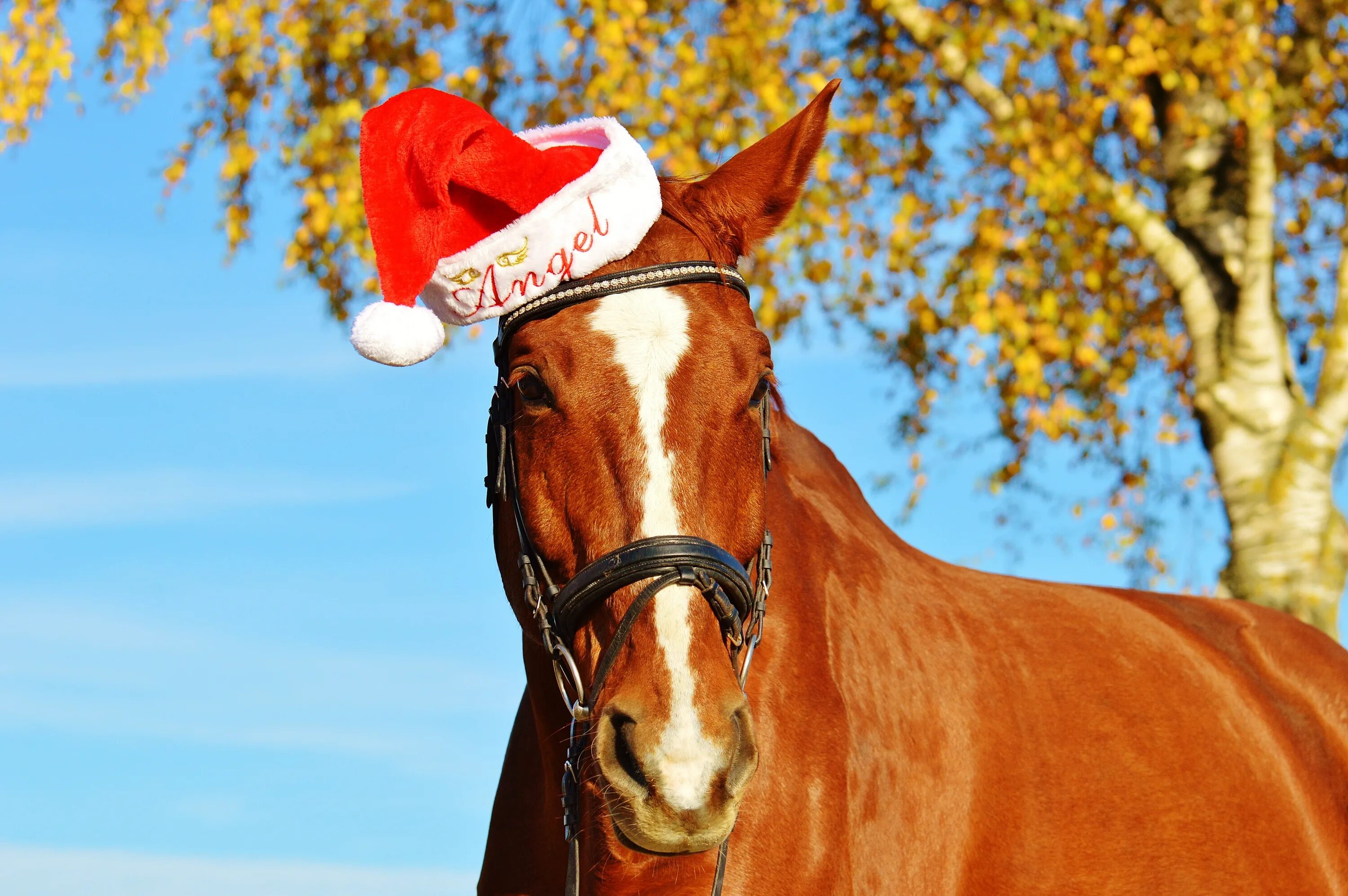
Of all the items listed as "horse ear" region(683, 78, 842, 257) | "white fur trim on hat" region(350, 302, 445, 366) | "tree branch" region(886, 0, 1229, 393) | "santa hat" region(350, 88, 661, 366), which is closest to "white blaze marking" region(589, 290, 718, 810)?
"santa hat" region(350, 88, 661, 366)

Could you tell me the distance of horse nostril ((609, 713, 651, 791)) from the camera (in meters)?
2.24

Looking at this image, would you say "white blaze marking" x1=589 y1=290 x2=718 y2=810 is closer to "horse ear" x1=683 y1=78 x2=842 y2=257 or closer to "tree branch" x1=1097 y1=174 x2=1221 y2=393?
"horse ear" x1=683 y1=78 x2=842 y2=257

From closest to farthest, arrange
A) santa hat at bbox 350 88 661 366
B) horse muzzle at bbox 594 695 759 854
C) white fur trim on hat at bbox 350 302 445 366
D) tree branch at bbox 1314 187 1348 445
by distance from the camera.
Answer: horse muzzle at bbox 594 695 759 854 < santa hat at bbox 350 88 661 366 < white fur trim on hat at bbox 350 302 445 366 < tree branch at bbox 1314 187 1348 445

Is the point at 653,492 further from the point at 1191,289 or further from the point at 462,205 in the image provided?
the point at 1191,289

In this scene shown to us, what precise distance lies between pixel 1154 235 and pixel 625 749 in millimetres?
7785

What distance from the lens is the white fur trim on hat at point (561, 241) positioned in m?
2.79

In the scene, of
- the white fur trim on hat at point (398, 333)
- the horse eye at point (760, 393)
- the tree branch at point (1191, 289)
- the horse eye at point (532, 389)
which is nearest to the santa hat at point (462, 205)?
the white fur trim on hat at point (398, 333)

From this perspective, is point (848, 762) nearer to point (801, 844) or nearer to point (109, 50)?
point (801, 844)

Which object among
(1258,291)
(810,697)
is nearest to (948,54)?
(1258,291)

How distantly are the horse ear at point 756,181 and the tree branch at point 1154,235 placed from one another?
20.5ft

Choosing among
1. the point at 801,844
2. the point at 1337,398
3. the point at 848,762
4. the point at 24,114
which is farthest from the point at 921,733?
the point at 24,114

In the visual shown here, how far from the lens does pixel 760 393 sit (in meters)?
2.79

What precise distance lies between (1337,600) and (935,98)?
14.7ft

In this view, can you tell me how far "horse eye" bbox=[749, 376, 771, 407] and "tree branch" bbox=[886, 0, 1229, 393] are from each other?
6.71m
